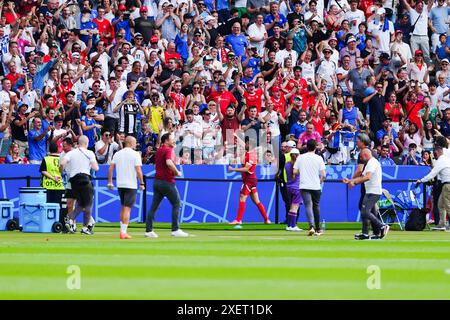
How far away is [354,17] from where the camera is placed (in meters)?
40.0

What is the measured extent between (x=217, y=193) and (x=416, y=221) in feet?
18.4

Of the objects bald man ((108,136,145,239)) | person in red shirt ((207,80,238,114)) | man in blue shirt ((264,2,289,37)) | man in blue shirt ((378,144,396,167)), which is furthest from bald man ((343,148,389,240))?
man in blue shirt ((264,2,289,37))

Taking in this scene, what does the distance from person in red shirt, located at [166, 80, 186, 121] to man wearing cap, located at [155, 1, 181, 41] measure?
7.99 feet

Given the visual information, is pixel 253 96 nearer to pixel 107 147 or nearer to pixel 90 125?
pixel 107 147

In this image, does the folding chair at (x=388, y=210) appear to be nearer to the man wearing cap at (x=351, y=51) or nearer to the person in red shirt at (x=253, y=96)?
the person in red shirt at (x=253, y=96)

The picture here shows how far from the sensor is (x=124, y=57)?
3472 centimetres

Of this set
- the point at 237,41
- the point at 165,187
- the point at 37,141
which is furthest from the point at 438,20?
the point at 165,187

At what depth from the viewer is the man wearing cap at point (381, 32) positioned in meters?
39.8

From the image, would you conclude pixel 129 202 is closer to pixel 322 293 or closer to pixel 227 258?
pixel 227 258

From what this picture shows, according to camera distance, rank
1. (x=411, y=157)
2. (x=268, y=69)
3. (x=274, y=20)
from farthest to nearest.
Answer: (x=274, y=20)
(x=268, y=69)
(x=411, y=157)

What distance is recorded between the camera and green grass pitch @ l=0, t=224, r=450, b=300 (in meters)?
14.2

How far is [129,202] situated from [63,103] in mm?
8464

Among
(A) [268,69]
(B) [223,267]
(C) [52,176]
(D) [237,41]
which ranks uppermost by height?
(D) [237,41]

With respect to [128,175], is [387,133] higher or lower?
higher
